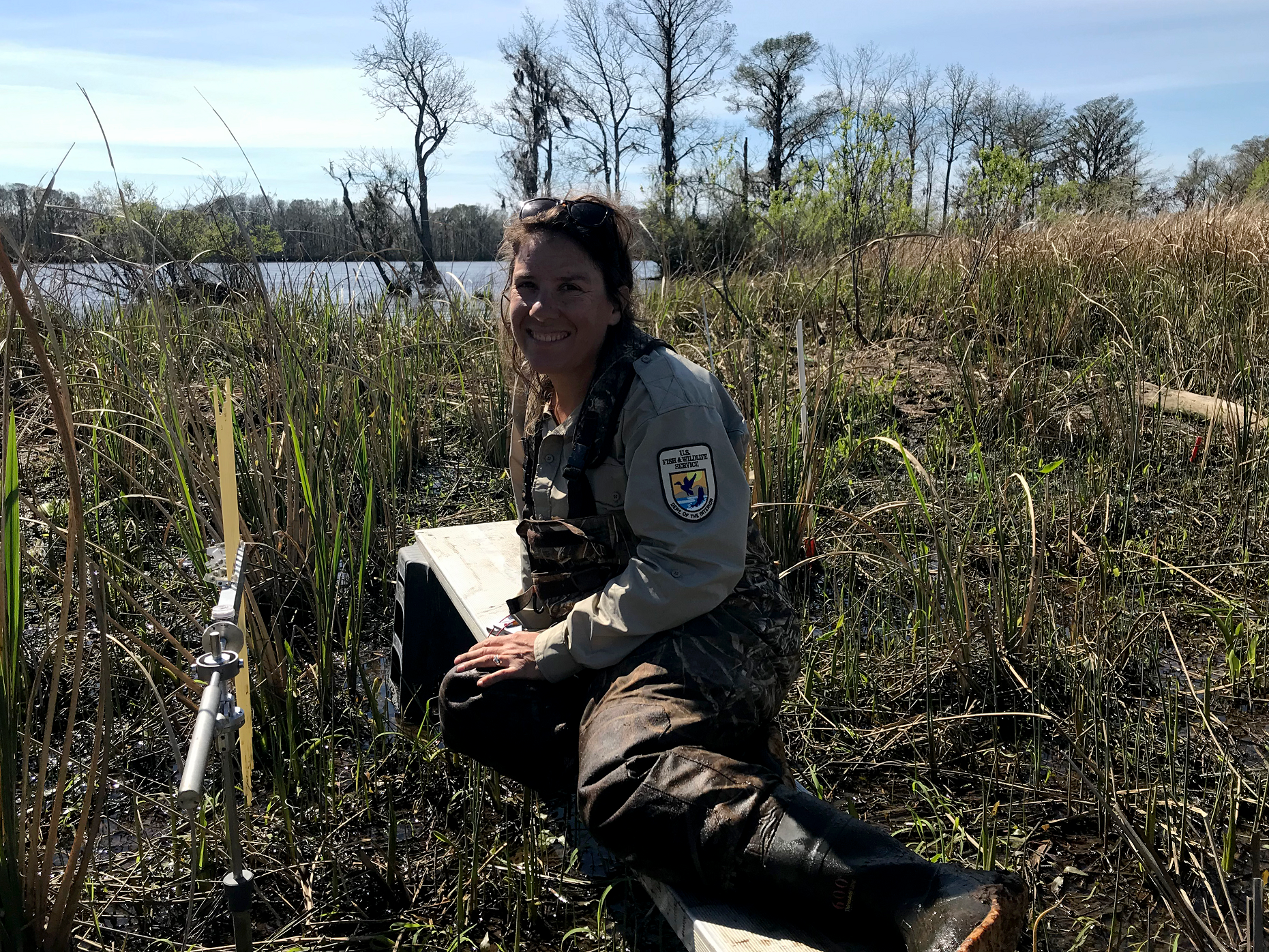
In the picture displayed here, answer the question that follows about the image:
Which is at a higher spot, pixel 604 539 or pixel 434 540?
pixel 604 539

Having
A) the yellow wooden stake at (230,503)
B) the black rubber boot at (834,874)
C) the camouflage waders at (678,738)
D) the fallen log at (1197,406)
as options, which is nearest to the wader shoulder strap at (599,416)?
the camouflage waders at (678,738)

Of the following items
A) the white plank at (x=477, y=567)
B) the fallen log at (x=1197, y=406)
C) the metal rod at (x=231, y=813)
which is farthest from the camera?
the fallen log at (x=1197, y=406)

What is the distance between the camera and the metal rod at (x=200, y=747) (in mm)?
826

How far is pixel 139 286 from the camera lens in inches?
142

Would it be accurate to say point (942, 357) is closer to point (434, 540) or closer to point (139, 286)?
point (434, 540)

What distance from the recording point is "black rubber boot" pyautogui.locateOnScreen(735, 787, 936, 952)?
1378 millimetres

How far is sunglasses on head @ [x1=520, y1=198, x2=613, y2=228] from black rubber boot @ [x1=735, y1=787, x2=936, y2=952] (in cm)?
126

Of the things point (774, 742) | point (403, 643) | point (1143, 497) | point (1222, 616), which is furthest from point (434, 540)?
point (1143, 497)

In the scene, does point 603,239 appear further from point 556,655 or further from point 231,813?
point 231,813

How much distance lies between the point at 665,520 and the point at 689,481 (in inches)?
3.4

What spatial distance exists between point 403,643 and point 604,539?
1096 millimetres

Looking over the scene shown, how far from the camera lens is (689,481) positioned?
5.89 feet

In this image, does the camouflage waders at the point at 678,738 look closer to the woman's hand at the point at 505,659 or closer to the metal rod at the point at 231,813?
the woman's hand at the point at 505,659

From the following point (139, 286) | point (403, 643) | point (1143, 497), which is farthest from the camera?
point (1143, 497)
